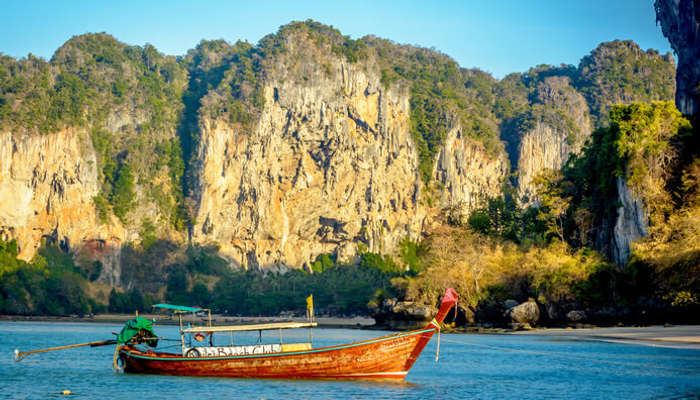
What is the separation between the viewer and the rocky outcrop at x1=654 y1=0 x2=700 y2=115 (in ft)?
202

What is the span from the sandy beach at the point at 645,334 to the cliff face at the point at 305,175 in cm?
8305

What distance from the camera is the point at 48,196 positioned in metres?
122

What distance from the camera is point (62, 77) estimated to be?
457ft

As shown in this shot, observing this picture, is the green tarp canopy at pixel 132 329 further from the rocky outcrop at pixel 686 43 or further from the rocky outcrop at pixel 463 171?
the rocky outcrop at pixel 463 171

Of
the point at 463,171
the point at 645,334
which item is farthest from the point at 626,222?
the point at 463,171

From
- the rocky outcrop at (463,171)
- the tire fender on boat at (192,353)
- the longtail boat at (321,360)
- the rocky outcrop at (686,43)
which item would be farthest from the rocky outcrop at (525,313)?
the rocky outcrop at (463,171)

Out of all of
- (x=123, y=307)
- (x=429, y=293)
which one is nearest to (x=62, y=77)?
(x=123, y=307)

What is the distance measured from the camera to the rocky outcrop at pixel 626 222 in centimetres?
5328

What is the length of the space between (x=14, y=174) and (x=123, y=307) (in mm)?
28944

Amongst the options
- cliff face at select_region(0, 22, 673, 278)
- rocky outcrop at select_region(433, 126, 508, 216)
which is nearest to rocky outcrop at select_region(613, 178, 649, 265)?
cliff face at select_region(0, 22, 673, 278)

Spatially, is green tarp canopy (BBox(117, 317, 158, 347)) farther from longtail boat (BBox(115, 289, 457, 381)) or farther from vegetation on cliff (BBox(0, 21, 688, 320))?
vegetation on cliff (BBox(0, 21, 688, 320))

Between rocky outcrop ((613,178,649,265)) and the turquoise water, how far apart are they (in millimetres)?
14402

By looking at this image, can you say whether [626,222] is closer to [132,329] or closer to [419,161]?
[132,329]

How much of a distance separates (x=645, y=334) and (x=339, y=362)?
79.3ft
